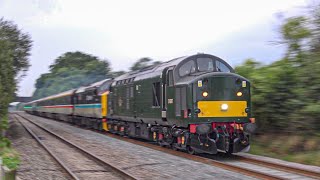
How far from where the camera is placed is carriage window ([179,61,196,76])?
14.2 meters

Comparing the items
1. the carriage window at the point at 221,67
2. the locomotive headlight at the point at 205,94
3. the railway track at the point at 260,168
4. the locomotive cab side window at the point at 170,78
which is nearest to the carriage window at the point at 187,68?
the locomotive cab side window at the point at 170,78

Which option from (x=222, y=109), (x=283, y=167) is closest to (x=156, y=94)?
(x=222, y=109)

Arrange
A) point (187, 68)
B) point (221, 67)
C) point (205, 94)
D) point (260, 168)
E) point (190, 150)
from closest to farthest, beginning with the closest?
point (260, 168)
point (205, 94)
point (190, 150)
point (187, 68)
point (221, 67)

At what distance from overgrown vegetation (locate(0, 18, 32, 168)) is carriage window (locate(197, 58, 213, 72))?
21.5 ft

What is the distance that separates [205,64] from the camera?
14.4 meters

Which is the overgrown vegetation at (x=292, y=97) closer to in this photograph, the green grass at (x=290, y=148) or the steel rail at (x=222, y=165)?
the green grass at (x=290, y=148)

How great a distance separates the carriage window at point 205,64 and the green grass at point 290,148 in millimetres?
3164

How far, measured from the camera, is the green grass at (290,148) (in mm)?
11984

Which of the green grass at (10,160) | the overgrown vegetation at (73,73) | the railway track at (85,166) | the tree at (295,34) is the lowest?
the railway track at (85,166)

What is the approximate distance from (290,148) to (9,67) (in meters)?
14.8

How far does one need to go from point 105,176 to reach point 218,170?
2.86m

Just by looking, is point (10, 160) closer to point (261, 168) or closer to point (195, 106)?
point (195, 106)

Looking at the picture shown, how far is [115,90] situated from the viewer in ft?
73.4

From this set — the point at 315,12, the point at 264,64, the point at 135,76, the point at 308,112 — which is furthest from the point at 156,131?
the point at 315,12
